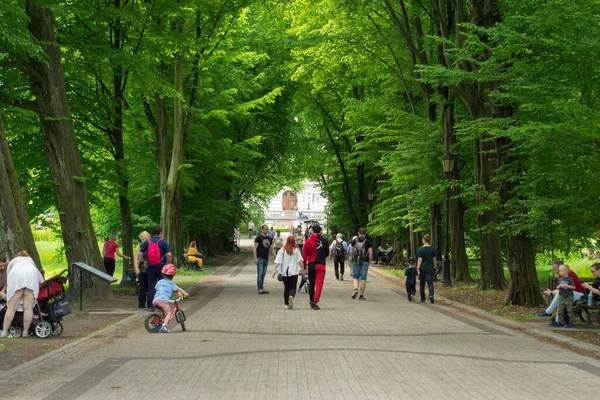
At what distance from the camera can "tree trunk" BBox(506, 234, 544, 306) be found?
66.1 ft

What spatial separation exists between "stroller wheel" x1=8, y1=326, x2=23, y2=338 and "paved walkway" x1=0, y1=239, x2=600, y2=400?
43.5 inches

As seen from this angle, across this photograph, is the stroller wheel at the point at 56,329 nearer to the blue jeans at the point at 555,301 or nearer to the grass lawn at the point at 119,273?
the blue jeans at the point at 555,301

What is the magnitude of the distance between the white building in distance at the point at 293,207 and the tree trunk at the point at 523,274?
111599 millimetres

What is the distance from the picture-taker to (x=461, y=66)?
920 inches

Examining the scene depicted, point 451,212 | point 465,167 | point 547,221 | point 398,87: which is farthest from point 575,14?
point 398,87

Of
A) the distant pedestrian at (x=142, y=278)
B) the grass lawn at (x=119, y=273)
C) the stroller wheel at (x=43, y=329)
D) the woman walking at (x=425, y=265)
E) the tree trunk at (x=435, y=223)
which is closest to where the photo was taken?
the stroller wheel at (x=43, y=329)

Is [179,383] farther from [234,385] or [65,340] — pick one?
[65,340]

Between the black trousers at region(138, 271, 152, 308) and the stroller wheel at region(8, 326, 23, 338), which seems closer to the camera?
the stroller wheel at region(8, 326, 23, 338)

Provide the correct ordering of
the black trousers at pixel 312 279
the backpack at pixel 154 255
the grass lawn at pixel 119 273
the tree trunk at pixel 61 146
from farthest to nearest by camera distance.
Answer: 1. the grass lawn at pixel 119 273
2. the black trousers at pixel 312 279
3. the tree trunk at pixel 61 146
4. the backpack at pixel 154 255

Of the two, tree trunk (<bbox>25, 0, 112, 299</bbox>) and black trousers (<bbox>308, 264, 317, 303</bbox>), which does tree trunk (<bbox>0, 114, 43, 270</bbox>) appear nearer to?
tree trunk (<bbox>25, 0, 112, 299</bbox>)

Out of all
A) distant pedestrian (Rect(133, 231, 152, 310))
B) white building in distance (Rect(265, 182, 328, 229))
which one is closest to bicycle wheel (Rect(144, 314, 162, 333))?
distant pedestrian (Rect(133, 231, 152, 310))

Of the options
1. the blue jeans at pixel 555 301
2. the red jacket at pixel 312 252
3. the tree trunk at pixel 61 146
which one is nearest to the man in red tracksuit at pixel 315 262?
the red jacket at pixel 312 252

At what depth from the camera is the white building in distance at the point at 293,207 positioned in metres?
134

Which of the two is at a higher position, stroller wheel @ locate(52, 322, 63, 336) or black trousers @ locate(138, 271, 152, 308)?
black trousers @ locate(138, 271, 152, 308)
